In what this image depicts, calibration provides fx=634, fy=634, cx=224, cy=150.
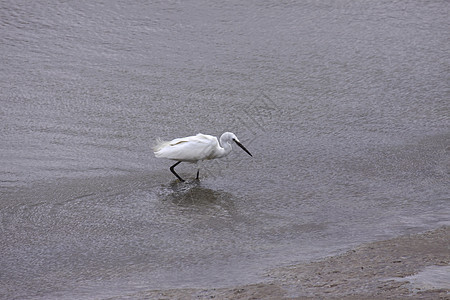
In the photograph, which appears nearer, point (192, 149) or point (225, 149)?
point (192, 149)

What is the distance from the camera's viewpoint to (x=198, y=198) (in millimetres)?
6605

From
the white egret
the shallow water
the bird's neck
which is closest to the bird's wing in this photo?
the white egret

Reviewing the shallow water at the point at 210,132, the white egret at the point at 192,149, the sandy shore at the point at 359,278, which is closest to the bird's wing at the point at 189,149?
the white egret at the point at 192,149

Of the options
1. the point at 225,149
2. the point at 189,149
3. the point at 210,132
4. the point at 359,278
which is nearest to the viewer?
the point at 359,278

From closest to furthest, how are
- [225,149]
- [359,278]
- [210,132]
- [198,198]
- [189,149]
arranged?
[359,278] → [198,198] → [189,149] → [225,149] → [210,132]

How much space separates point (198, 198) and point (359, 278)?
236 cm

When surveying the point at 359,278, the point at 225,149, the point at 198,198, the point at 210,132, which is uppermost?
the point at 210,132

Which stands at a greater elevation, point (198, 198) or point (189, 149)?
point (189, 149)

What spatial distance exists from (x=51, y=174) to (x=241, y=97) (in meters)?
3.00

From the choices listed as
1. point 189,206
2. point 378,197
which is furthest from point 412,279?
point 189,206

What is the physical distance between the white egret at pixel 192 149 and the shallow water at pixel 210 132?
241 mm

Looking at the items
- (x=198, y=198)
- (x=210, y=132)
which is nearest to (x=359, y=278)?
(x=198, y=198)

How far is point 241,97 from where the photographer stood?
878cm

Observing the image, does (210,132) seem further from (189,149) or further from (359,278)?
(359,278)
